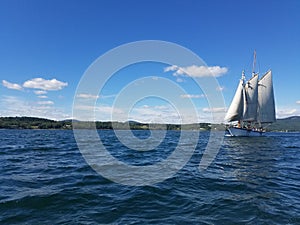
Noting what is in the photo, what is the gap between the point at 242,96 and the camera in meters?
76.6

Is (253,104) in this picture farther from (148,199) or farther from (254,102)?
(148,199)

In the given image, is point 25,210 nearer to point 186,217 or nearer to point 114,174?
point 186,217

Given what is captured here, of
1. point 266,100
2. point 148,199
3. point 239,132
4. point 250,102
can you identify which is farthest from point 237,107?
point 148,199

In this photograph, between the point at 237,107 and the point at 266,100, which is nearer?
the point at 237,107

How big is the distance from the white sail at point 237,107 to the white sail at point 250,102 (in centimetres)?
155

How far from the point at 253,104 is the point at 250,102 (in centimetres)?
122

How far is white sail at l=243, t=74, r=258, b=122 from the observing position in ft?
252

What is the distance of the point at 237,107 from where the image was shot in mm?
75625

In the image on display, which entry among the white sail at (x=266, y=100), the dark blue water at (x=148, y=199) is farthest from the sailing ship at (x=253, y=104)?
the dark blue water at (x=148, y=199)

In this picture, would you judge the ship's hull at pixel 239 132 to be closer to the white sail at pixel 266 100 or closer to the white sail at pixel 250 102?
the white sail at pixel 250 102

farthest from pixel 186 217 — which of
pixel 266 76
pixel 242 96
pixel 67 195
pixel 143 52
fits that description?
pixel 266 76

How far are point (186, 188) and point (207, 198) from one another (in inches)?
63.5

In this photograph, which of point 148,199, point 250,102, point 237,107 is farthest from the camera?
point 250,102

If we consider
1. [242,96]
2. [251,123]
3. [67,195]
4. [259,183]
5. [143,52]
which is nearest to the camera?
[67,195]
